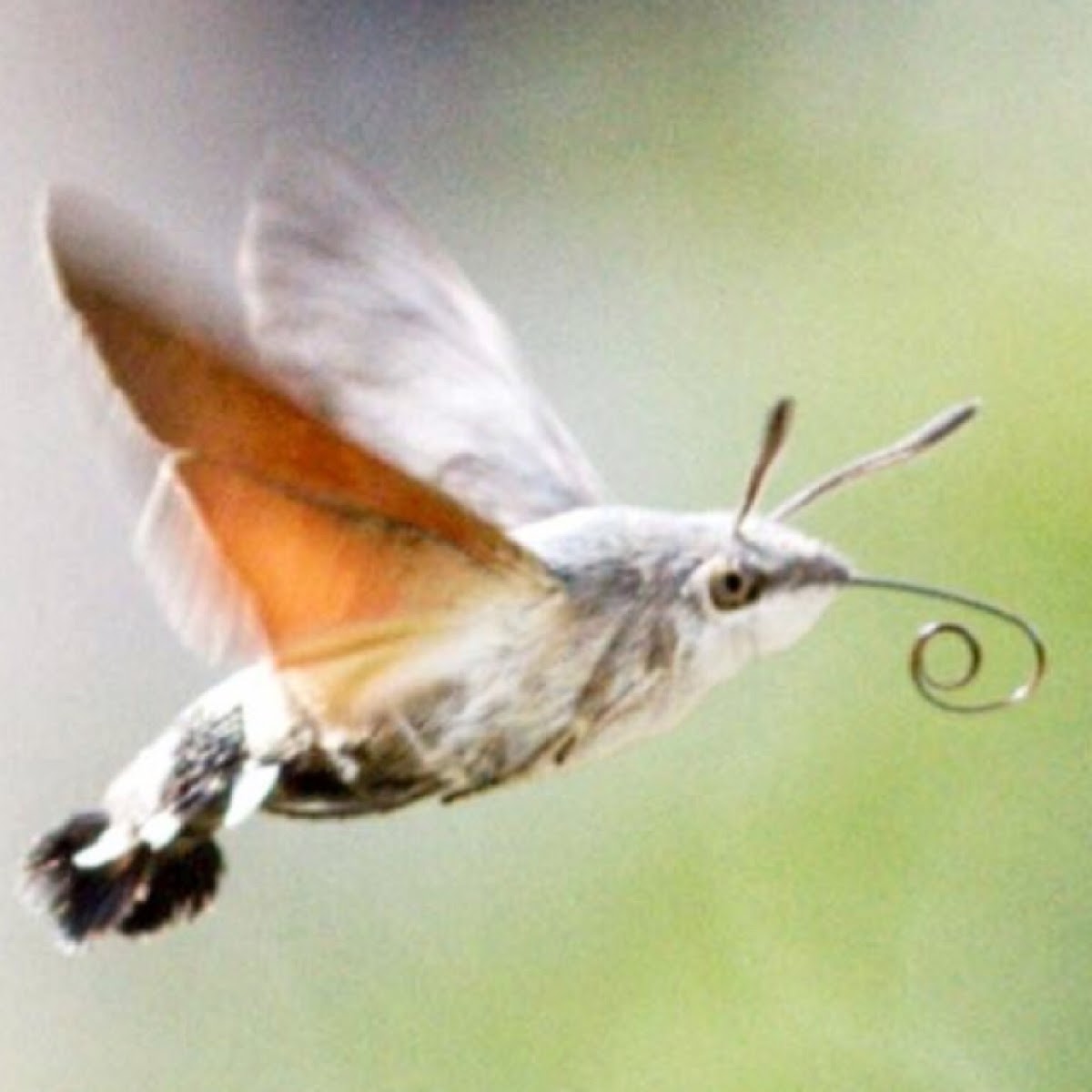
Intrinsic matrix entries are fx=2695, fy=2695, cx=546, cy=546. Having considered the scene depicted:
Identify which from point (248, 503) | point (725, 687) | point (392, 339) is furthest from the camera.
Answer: point (725, 687)

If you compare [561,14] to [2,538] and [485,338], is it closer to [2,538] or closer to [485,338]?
[2,538]

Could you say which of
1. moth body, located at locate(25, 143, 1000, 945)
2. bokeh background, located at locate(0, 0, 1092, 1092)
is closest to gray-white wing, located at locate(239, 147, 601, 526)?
moth body, located at locate(25, 143, 1000, 945)

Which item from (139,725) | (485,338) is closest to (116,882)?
(485,338)

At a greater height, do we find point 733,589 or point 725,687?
point 733,589

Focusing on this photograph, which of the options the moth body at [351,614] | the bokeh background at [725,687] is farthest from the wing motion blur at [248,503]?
the bokeh background at [725,687]

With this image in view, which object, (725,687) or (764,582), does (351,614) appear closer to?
(764,582)

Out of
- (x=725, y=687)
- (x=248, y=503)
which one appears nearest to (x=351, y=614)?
(x=248, y=503)

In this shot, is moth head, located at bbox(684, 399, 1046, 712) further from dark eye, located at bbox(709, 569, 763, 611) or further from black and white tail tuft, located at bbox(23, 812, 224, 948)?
black and white tail tuft, located at bbox(23, 812, 224, 948)

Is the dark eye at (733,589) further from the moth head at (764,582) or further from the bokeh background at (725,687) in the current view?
the bokeh background at (725,687)
